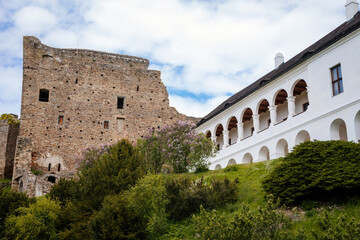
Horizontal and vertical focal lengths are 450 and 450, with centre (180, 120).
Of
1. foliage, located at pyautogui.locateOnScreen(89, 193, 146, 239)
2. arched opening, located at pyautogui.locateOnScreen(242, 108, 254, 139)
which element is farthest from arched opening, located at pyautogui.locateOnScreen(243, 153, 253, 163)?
foliage, located at pyautogui.locateOnScreen(89, 193, 146, 239)

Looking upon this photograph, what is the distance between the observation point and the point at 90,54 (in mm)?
39969

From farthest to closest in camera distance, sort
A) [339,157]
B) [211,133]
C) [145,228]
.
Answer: [211,133] < [145,228] < [339,157]

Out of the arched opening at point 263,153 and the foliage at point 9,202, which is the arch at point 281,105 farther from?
the foliage at point 9,202

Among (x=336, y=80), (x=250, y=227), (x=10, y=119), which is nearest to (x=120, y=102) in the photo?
(x=10, y=119)

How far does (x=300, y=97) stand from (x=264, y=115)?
14.2 feet

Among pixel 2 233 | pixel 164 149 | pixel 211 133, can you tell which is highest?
pixel 211 133

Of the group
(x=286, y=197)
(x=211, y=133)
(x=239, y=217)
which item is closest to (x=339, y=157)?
(x=286, y=197)

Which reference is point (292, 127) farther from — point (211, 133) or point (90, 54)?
point (90, 54)

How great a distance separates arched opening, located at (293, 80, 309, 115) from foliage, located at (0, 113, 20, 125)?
25.3 metres

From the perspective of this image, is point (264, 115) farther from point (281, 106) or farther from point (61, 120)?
point (61, 120)

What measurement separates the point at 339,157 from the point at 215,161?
19.9 metres

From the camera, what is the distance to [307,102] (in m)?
26.9

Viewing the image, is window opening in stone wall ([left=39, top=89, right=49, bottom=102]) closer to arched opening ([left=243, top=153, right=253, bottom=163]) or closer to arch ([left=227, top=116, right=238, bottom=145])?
arch ([left=227, top=116, right=238, bottom=145])

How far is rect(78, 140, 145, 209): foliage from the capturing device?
17.8m
